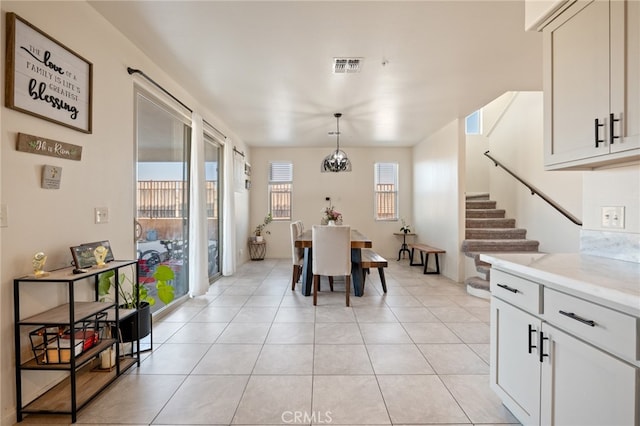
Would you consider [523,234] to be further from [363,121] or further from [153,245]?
[153,245]

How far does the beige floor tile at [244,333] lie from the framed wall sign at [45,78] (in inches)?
81.5

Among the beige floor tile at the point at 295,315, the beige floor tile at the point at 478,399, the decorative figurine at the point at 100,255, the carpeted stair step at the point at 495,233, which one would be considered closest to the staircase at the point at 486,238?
the carpeted stair step at the point at 495,233

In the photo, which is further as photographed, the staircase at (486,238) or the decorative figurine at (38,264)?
the staircase at (486,238)

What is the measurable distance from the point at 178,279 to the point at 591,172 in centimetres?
422

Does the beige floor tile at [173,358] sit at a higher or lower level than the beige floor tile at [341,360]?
lower

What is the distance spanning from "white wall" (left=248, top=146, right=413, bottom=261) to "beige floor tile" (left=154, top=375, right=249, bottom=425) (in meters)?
5.34

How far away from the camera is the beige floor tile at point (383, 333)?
2.79 m

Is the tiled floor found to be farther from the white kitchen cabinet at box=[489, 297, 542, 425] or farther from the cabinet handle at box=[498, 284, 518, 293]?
the cabinet handle at box=[498, 284, 518, 293]

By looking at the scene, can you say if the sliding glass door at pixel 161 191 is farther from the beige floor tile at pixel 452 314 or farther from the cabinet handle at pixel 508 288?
the beige floor tile at pixel 452 314

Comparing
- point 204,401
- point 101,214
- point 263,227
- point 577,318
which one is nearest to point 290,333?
point 204,401

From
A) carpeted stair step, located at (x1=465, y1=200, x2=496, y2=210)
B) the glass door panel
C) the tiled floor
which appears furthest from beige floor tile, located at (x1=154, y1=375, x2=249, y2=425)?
carpeted stair step, located at (x1=465, y1=200, x2=496, y2=210)

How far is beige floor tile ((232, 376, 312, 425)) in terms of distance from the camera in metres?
1.75

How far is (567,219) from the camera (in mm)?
4199

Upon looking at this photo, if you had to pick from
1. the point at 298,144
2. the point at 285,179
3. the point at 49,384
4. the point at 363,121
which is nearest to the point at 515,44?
the point at 363,121
